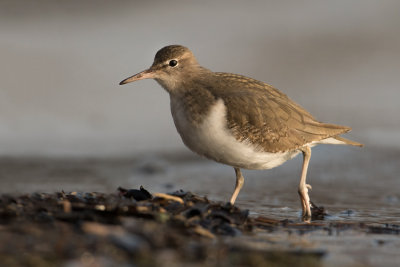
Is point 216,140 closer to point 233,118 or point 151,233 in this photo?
point 233,118

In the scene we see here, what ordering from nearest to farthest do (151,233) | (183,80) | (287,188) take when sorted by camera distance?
(151,233) < (183,80) < (287,188)

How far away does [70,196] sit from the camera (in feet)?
19.6

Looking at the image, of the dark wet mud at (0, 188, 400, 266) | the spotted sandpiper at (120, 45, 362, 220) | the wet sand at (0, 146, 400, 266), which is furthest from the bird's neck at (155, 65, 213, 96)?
the wet sand at (0, 146, 400, 266)

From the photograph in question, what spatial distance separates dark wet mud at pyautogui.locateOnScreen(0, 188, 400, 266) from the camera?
4.25 metres

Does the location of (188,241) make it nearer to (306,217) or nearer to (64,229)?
(64,229)

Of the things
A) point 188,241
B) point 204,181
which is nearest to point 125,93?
point 204,181

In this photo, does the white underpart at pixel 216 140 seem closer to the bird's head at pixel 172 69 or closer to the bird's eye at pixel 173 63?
the bird's head at pixel 172 69

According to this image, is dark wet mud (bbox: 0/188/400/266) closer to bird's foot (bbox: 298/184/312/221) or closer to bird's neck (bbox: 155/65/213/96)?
bird's foot (bbox: 298/184/312/221)

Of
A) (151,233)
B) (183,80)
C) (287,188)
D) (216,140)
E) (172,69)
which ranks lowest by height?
(151,233)

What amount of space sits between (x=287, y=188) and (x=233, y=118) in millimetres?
3222

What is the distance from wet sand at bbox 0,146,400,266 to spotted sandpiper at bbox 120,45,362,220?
67cm

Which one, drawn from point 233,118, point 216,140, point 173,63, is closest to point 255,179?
point 173,63

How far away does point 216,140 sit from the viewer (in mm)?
6348

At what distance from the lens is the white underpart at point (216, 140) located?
20.8ft
